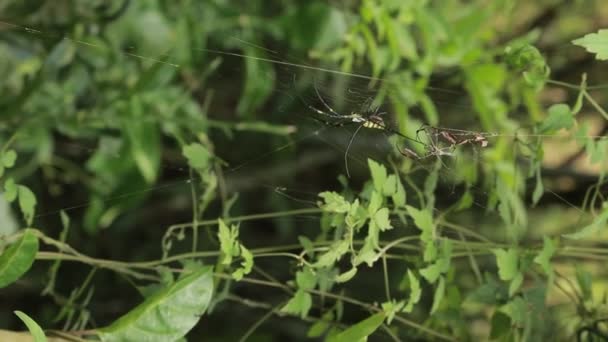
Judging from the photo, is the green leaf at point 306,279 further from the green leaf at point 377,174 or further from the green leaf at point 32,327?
the green leaf at point 32,327

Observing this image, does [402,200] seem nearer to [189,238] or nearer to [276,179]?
[189,238]

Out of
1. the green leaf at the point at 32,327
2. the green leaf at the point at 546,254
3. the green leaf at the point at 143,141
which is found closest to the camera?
the green leaf at the point at 32,327

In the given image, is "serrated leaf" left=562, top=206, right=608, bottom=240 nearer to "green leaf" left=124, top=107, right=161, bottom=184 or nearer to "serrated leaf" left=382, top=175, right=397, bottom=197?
"serrated leaf" left=382, top=175, right=397, bottom=197

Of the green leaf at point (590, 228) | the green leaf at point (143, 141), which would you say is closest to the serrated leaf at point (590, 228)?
the green leaf at point (590, 228)

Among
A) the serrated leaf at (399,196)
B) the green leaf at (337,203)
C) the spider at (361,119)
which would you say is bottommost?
the serrated leaf at (399,196)

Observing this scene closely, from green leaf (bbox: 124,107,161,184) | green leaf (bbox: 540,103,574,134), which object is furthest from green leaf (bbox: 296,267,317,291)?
green leaf (bbox: 124,107,161,184)

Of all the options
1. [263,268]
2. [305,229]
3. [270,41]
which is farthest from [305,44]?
[263,268]

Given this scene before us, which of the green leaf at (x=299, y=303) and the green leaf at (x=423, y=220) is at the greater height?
the green leaf at (x=423, y=220)

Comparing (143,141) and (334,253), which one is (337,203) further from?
(143,141)
